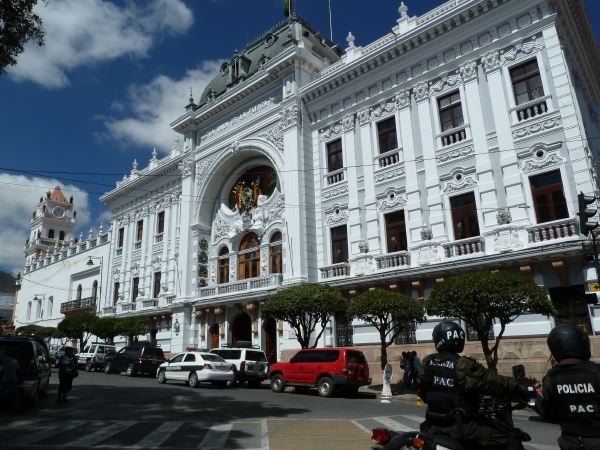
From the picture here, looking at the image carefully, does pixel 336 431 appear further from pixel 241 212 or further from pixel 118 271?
pixel 118 271

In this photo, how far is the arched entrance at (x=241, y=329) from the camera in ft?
91.2

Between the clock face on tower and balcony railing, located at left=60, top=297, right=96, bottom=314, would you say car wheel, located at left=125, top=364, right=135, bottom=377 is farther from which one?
the clock face on tower

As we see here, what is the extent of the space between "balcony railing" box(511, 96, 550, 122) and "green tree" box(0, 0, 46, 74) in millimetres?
15895

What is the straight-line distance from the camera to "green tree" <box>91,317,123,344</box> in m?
31.8

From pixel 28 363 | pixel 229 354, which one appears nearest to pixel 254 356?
pixel 229 354

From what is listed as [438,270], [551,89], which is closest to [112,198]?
[438,270]

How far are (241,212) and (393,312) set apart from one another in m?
15.0

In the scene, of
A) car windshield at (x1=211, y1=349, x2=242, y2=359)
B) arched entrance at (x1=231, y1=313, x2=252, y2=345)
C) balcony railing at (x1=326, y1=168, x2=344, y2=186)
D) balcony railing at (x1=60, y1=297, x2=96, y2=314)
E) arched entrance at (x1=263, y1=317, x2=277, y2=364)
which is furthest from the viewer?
balcony railing at (x1=60, y1=297, x2=96, y2=314)

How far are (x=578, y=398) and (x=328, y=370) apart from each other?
13.4 metres

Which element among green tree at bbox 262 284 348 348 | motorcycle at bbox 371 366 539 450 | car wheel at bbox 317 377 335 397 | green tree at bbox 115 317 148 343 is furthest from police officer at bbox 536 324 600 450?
green tree at bbox 115 317 148 343

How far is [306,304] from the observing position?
62.7 ft

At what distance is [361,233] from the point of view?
2205 centimetres

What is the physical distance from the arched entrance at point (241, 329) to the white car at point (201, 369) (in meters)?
7.19

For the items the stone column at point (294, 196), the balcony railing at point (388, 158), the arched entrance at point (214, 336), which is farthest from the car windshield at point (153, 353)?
the balcony railing at point (388, 158)
